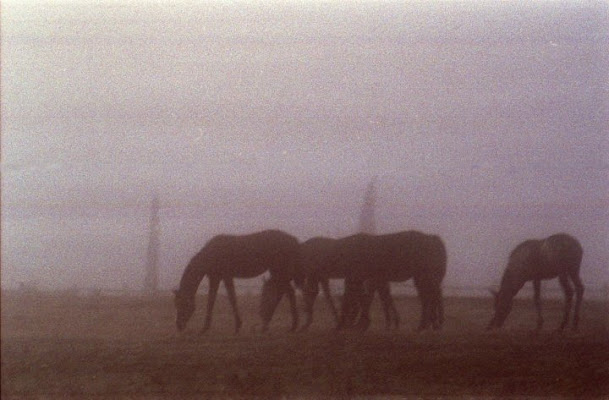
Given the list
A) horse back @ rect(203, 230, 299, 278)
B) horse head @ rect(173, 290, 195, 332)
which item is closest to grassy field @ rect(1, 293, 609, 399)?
horse head @ rect(173, 290, 195, 332)

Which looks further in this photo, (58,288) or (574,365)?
(574,365)

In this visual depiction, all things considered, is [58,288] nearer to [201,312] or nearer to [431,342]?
[201,312]

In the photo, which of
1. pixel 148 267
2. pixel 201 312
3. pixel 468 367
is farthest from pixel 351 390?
pixel 148 267

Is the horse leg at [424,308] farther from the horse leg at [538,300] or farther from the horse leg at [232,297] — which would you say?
the horse leg at [232,297]

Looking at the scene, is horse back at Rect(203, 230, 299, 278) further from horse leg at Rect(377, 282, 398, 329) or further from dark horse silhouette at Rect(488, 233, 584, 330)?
dark horse silhouette at Rect(488, 233, 584, 330)

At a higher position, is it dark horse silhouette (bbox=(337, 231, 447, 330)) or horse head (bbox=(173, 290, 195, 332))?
dark horse silhouette (bbox=(337, 231, 447, 330))

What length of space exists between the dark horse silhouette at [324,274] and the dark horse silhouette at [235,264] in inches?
3.1

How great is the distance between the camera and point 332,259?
4648 mm

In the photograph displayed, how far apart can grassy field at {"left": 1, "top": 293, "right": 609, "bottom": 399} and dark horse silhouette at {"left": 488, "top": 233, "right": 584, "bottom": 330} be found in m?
0.10

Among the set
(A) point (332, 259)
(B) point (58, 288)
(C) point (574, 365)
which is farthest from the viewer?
(C) point (574, 365)

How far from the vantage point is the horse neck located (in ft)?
14.9

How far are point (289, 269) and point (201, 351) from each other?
0.80 meters

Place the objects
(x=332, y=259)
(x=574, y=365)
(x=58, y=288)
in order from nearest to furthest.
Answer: (x=58, y=288) → (x=332, y=259) → (x=574, y=365)

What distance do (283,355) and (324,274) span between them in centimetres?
63
